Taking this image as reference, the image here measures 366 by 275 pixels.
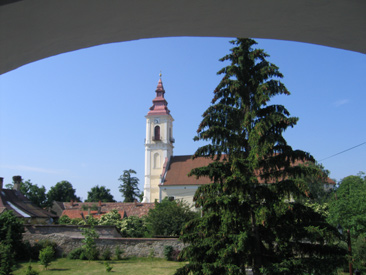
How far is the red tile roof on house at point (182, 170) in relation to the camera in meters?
49.8

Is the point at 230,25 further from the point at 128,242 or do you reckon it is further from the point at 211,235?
the point at 128,242

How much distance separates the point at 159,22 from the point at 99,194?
294 feet

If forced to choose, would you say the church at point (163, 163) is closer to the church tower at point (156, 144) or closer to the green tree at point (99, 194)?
the church tower at point (156, 144)

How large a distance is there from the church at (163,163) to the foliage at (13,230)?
26.8m

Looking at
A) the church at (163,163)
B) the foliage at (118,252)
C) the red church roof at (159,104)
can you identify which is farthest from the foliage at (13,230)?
the red church roof at (159,104)

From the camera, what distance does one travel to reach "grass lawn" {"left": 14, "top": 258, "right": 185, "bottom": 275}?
65.2ft

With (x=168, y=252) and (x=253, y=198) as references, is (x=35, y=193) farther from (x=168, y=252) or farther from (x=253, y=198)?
(x=253, y=198)

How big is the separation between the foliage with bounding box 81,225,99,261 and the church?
2456cm

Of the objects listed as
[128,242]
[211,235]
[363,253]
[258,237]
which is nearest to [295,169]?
[258,237]

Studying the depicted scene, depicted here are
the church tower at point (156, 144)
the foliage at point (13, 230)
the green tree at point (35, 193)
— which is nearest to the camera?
the foliage at point (13, 230)

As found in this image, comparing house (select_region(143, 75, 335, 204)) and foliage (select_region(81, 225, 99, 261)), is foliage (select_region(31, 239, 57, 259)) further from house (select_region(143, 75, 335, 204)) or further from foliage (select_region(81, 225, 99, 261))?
house (select_region(143, 75, 335, 204))

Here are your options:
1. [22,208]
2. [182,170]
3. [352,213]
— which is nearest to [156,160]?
[182,170]

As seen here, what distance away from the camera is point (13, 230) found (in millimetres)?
24125

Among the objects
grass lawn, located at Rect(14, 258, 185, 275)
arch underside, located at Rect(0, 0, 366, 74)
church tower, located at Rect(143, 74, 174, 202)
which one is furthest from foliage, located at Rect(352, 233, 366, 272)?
church tower, located at Rect(143, 74, 174, 202)
